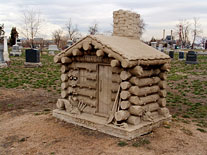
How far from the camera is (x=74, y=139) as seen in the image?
25.2 feet

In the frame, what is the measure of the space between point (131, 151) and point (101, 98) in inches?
100

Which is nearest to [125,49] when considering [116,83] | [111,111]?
[116,83]

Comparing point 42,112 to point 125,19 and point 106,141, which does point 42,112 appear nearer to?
point 106,141

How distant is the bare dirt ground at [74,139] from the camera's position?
272 inches

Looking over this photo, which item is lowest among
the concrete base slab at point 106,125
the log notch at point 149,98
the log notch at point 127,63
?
the concrete base slab at point 106,125

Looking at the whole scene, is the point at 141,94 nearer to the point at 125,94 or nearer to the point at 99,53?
the point at 125,94

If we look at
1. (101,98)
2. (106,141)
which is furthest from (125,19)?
(106,141)

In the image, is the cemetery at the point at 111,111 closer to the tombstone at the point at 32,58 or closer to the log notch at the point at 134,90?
the log notch at the point at 134,90

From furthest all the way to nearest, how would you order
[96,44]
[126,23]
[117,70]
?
1. [126,23]
2. [117,70]
3. [96,44]

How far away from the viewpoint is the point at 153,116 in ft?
29.3

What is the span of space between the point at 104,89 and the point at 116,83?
579 millimetres

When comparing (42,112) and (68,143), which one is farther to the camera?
(42,112)

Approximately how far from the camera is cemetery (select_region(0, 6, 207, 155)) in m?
7.32

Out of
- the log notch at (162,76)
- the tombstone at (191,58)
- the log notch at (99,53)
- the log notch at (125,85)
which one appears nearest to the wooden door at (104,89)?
the log notch at (99,53)
